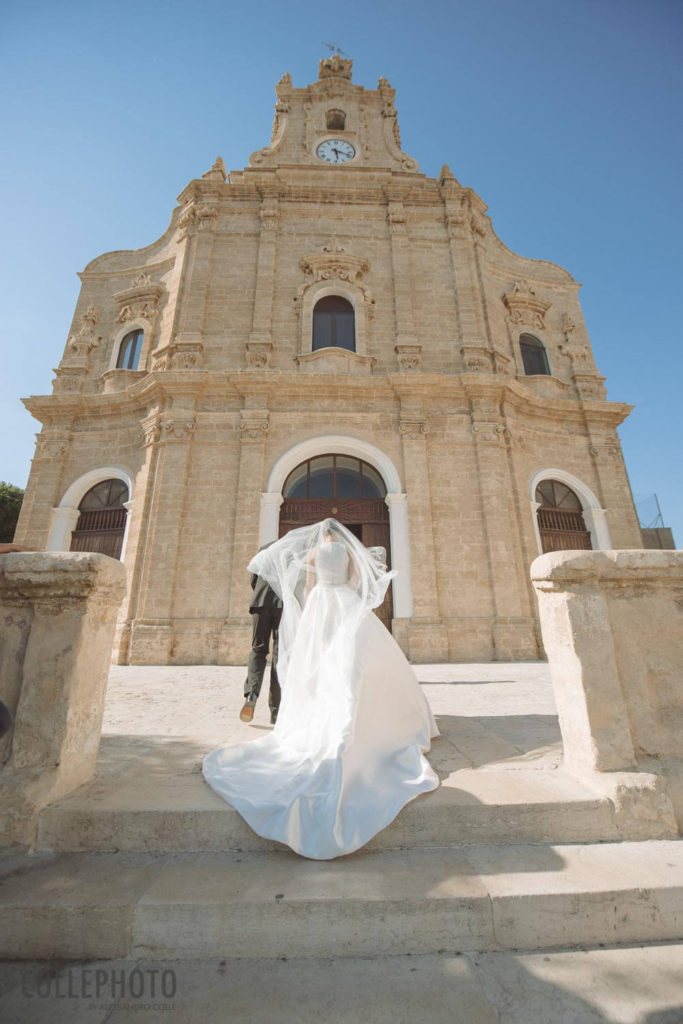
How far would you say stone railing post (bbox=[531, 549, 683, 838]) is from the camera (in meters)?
2.28

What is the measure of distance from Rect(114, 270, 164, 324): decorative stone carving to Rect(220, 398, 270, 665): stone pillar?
4700 millimetres

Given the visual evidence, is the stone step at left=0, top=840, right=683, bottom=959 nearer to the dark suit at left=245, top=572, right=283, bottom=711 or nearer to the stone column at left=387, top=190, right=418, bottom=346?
the dark suit at left=245, top=572, right=283, bottom=711

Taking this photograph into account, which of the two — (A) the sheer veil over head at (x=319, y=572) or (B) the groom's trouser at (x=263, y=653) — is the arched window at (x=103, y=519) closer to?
(B) the groom's trouser at (x=263, y=653)

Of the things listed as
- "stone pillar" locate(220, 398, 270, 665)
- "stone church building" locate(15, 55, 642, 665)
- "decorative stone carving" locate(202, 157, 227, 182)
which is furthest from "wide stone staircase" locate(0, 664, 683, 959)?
"decorative stone carving" locate(202, 157, 227, 182)

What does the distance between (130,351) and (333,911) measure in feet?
42.6

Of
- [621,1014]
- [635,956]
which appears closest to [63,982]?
[621,1014]

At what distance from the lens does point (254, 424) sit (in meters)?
9.53

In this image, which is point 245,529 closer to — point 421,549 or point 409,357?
point 421,549

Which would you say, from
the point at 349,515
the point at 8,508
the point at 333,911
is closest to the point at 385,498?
the point at 349,515

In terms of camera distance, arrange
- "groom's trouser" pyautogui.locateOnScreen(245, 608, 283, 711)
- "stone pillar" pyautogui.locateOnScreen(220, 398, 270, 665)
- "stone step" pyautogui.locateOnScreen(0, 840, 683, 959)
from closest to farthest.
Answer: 1. "stone step" pyautogui.locateOnScreen(0, 840, 683, 959)
2. "groom's trouser" pyautogui.locateOnScreen(245, 608, 283, 711)
3. "stone pillar" pyautogui.locateOnScreen(220, 398, 270, 665)

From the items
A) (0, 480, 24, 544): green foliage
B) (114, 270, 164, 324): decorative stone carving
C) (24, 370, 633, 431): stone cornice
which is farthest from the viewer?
(0, 480, 24, 544): green foliage

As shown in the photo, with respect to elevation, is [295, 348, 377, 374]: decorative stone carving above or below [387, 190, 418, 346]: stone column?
below

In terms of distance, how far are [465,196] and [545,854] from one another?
15.0m

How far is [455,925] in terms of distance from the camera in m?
1.64
